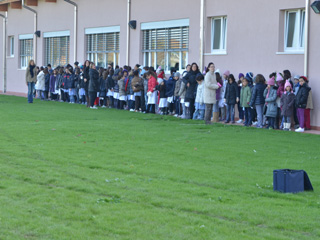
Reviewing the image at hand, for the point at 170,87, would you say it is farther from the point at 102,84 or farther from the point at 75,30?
the point at 75,30

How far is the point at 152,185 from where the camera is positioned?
9.09m

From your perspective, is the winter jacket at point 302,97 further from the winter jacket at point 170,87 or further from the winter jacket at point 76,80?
the winter jacket at point 76,80

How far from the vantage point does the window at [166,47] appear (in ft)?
85.1

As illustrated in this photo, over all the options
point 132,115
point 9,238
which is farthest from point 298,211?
point 132,115

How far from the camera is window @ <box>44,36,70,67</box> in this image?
36094mm

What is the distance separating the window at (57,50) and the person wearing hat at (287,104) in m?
19.4

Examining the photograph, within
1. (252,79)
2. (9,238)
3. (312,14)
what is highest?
(312,14)

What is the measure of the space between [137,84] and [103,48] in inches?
299

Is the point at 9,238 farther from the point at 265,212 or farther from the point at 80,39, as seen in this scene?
the point at 80,39

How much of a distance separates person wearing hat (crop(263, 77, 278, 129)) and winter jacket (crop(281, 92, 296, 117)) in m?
0.42

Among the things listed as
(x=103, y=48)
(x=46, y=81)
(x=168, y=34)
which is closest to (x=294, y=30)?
(x=168, y=34)

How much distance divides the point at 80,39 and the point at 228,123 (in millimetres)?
15295

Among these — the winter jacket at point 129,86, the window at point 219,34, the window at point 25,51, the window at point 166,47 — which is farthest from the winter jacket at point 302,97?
the window at point 25,51

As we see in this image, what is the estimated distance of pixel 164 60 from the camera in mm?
27516
